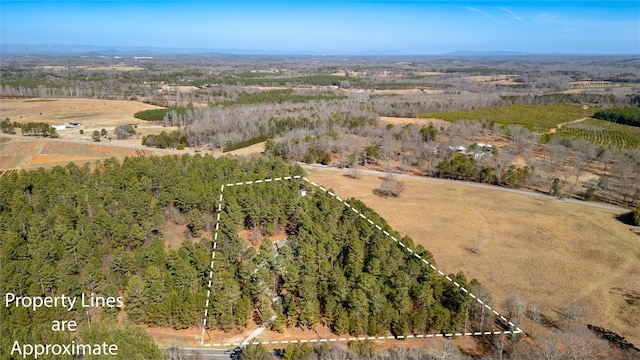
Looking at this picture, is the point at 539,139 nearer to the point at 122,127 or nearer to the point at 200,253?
the point at 200,253

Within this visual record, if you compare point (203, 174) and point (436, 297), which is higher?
point (203, 174)

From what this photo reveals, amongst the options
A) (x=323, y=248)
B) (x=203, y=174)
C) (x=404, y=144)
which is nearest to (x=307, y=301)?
(x=323, y=248)

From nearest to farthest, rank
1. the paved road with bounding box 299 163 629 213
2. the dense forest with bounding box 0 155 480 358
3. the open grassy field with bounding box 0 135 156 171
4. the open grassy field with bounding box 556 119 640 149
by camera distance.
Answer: the dense forest with bounding box 0 155 480 358
the paved road with bounding box 299 163 629 213
the open grassy field with bounding box 0 135 156 171
the open grassy field with bounding box 556 119 640 149

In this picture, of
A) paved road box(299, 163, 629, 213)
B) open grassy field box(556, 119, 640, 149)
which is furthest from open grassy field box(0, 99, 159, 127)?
open grassy field box(556, 119, 640, 149)

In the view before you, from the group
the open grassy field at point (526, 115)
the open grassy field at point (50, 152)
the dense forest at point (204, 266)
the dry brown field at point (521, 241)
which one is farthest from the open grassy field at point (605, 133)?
the open grassy field at point (50, 152)

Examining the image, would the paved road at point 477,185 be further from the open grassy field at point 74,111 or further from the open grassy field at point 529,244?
the open grassy field at point 74,111

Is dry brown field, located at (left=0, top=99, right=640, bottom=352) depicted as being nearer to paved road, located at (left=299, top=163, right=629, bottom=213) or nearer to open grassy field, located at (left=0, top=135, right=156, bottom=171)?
open grassy field, located at (left=0, top=135, right=156, bottom=171)

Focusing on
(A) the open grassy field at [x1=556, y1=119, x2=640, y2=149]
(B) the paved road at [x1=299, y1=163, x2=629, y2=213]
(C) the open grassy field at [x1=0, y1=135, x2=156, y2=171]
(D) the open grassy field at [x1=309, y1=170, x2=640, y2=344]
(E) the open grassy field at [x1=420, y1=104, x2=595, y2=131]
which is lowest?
(D) the open grassy field at [x1=309, y1=170, x2=640, y2=344]
